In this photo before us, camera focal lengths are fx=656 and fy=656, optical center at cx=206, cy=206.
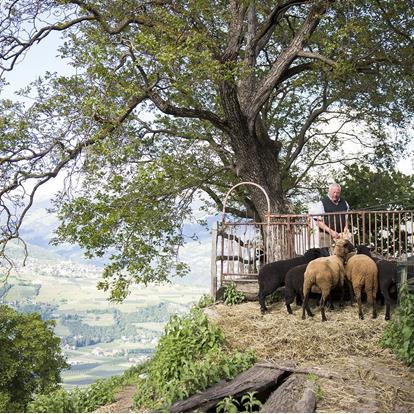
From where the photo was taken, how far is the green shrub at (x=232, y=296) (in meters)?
13.3

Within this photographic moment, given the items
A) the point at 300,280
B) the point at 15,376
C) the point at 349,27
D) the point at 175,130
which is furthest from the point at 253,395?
the point at 15,376

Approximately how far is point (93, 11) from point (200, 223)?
8.44 m

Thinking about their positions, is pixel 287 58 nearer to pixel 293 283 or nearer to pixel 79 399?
pixel 293 283

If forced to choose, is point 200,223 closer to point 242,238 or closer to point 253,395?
point 242,238

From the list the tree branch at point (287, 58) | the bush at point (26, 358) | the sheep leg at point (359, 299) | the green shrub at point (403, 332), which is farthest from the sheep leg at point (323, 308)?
the bush at point (26, 358)

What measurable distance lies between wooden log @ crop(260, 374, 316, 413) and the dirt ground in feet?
0.61

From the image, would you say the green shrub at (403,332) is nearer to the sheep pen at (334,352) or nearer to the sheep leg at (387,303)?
the sheep pen at (334,352)

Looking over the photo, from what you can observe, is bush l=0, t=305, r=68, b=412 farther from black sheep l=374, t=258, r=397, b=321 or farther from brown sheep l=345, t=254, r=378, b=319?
black sheep l=374, t=258, r=397, b=321

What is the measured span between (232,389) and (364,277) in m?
3.90

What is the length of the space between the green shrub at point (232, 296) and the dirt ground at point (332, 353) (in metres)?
0.49

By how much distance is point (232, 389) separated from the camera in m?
8.51

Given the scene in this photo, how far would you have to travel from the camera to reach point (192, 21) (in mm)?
17281

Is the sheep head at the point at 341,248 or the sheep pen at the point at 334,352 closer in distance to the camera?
the sheep pen at the point at 334,352

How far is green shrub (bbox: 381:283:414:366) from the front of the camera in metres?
9.20
